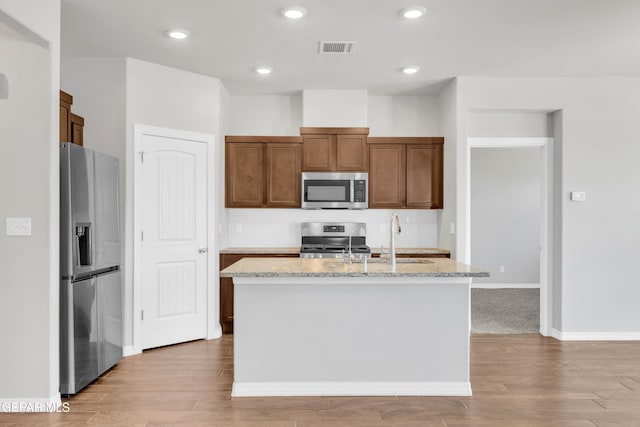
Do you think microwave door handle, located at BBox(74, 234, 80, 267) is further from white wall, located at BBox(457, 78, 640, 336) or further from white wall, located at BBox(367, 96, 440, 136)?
white wall, located at BBox(457, 78, 640, 336)

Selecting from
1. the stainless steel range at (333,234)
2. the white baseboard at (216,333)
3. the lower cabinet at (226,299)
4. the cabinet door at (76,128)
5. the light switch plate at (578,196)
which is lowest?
the white baseboard at (216,333)

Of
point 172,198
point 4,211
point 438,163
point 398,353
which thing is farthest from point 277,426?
point 438,163

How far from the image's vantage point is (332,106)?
18.1 ft

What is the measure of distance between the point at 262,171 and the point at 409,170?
1.71 m

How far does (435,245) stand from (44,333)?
13.9ft

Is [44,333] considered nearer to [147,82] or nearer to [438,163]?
[147,82]

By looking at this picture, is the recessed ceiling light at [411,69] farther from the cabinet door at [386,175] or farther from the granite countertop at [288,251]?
the granite countertop at [288,251]

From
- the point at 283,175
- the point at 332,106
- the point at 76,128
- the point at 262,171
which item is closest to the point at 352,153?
the point at 332,106

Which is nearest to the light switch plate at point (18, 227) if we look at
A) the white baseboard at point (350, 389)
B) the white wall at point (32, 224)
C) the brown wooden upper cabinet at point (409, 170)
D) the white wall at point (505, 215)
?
the white wall at point (32, 224)

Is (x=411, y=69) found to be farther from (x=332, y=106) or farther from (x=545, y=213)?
(x=545, y=213)

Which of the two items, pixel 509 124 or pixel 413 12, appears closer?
pixel 413 12

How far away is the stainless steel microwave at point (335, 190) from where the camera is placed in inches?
214

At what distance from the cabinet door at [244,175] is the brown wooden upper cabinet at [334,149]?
537 millimetres

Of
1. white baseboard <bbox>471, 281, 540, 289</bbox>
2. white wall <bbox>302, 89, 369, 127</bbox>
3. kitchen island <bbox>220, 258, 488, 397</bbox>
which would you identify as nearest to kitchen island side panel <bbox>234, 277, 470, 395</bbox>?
kitchen island <bbox>220, 258, 488, 397</bbox>
